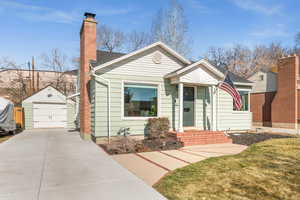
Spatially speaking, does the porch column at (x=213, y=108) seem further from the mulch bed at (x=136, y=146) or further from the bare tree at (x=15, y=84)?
the bare tree at (x=15, y=84)

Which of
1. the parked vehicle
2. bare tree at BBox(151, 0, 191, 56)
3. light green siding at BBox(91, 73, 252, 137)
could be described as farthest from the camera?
bare tree at BBox(151, 0, 191, 56)

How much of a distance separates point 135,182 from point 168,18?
2158 cm

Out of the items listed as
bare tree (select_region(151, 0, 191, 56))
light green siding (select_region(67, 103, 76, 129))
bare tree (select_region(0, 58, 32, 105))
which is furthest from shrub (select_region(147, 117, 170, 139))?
bare tree (select_region(0, 58, 32, 105))

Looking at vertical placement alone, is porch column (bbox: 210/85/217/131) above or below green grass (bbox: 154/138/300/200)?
above

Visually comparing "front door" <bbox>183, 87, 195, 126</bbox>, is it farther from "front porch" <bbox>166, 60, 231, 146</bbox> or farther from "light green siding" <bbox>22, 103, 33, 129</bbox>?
"light green siding" <bbox>22, 103, 33, 129</bbox>

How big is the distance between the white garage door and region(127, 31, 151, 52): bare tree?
14402 mm

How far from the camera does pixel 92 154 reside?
6.67 metres

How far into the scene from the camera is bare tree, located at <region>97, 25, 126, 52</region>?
1106 inches

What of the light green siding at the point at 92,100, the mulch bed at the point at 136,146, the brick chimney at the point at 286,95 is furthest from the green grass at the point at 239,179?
the brick chimney at the point at 286,95

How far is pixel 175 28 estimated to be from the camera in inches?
872

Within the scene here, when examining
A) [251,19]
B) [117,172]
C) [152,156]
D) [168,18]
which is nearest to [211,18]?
[251,19]

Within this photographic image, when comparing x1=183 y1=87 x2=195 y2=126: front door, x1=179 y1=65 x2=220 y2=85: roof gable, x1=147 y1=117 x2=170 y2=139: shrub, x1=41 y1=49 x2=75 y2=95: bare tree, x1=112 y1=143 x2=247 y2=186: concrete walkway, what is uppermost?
x1=41 y1=49 x2=75 y2=95: bare tree

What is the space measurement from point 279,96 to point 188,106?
10.5 meters

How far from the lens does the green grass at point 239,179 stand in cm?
346
